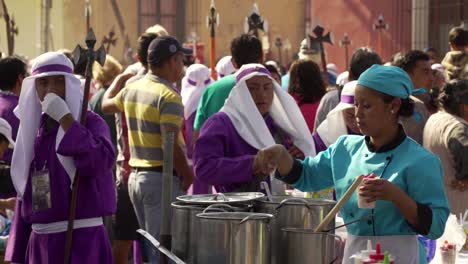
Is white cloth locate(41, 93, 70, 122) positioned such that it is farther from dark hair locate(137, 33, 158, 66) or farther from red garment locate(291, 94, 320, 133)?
red garment locate(291, 94, 320, 133)

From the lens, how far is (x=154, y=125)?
6562 millimetres

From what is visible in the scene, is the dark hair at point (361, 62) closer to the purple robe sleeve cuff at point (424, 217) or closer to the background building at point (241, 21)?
the purple robe sleeve cuff at point (424, 217)

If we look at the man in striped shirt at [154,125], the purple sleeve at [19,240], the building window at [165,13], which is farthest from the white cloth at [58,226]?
the building window at [165,13]

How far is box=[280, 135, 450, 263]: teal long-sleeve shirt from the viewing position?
3.90 metres

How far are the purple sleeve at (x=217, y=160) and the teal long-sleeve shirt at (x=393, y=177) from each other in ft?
3.53

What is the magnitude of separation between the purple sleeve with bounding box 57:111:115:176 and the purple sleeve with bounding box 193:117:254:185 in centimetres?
52

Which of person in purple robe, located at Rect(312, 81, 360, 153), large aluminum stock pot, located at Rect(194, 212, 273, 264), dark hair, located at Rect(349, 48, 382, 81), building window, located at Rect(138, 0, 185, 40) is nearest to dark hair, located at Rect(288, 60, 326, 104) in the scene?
dark hair, located at Rect(349, 48, 382, 81)

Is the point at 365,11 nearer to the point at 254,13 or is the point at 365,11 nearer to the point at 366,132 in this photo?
the point at 254,13

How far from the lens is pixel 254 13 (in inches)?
427

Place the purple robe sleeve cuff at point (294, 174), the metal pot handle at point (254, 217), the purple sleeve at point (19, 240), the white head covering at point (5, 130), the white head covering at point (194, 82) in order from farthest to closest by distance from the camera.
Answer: the white head covering at point (194, 82) → the white head covering at point (5, 130) → the purple sleeve at point (19, 240) → the purple robe sleeve cuff at point (294, 174) → the metal pot handle at point (254, 217)

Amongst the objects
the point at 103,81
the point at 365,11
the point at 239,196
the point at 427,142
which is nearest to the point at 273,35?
the point at 365,11

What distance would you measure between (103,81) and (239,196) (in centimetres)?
473

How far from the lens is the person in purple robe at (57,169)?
4.96 meters

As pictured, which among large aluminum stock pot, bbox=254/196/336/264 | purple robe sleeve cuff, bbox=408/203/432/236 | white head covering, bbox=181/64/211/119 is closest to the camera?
purple robe sleeve cuff, bbox=408/203/432/236
